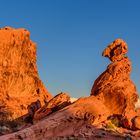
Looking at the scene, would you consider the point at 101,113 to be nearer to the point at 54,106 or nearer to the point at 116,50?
the point at 54,106

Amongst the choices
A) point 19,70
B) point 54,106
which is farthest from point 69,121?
point 19,70

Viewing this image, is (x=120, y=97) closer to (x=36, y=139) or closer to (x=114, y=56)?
(x=114, y=56)

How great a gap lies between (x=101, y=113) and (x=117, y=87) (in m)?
1.97

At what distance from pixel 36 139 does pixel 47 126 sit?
91cm

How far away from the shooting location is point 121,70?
2222 centimetres

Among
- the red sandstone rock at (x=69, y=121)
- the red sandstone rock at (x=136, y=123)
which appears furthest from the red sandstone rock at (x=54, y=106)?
the red sandstone rock at (x=136, y=123)

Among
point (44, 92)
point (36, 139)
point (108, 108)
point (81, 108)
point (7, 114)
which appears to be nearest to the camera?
point (36, 139)

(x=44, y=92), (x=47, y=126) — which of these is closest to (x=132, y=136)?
(x=47, y=126)

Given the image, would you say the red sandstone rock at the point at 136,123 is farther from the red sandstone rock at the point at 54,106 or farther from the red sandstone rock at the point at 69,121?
the red sandstone rock at the point at 54,106

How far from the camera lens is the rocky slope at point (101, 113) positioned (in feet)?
61.7

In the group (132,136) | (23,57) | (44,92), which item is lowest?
(132,136)

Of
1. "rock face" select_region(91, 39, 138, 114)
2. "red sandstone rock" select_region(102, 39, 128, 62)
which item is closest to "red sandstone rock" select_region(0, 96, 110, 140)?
"rock face" select_region(91, 39, 138, 114)

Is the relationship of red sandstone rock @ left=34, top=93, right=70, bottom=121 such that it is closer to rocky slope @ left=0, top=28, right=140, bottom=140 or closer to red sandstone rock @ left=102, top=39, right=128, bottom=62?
rocky slope @ left=0, top=28, right=140, bottom=140

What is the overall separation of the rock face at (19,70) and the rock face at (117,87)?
1052 inches
